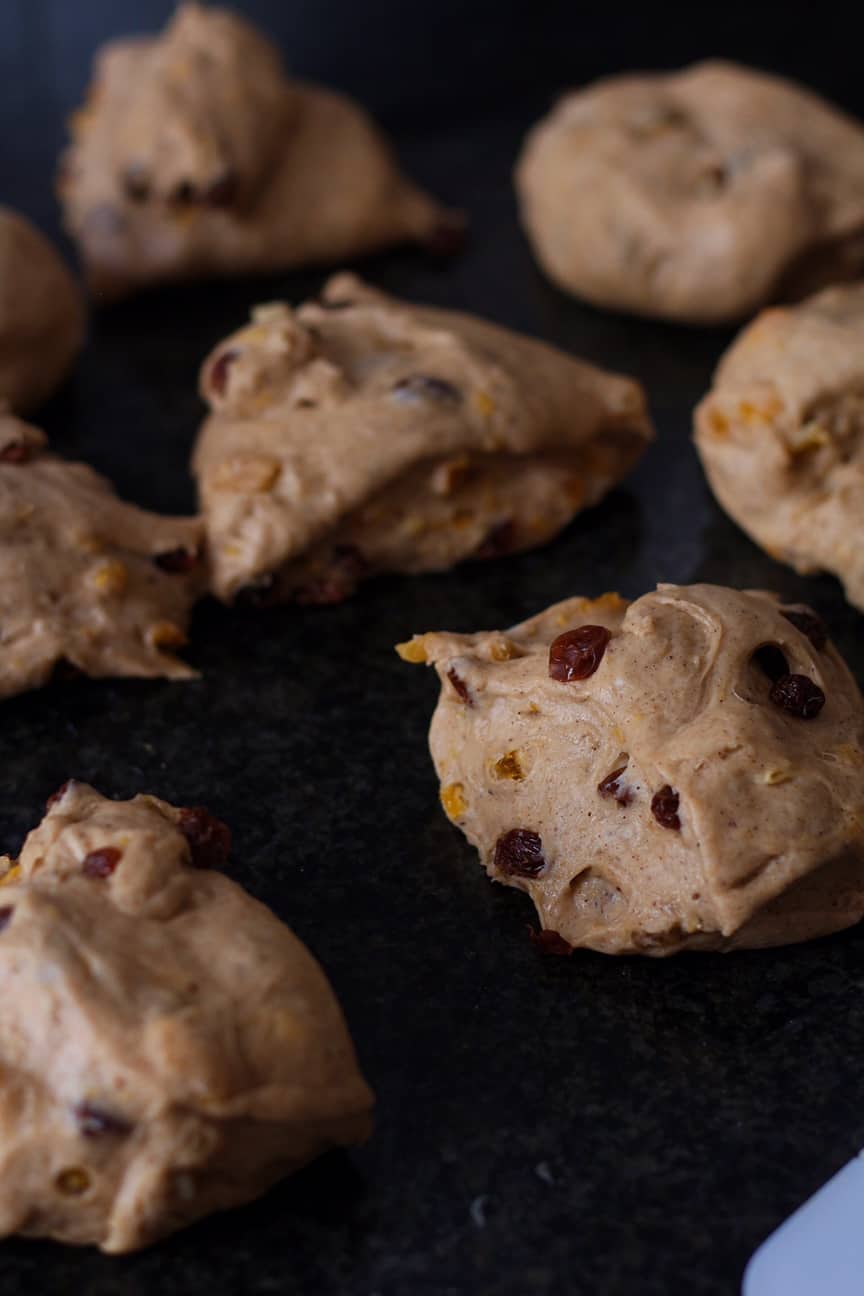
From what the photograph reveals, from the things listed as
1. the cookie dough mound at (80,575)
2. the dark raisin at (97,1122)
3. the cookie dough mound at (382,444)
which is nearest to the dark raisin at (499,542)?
the cookie dough mound at (382,444)

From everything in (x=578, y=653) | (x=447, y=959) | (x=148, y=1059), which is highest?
(x=578, y=653)

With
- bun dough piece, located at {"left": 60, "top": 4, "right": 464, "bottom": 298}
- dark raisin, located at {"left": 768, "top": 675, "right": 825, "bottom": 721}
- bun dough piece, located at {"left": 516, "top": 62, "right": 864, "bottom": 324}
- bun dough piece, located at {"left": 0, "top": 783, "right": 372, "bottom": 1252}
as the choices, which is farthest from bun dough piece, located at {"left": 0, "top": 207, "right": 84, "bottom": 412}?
dark raisin, located at {"left": 768, "top": 675, "right": 825, "bottom": 721}

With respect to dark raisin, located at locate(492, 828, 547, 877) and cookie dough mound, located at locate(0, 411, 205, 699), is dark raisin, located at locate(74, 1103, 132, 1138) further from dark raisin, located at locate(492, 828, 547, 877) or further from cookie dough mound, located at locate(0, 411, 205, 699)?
cookie dough mound, located at locate(0, 411, 205, 699)

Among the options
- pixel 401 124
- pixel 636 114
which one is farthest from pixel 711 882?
pixel 401 124

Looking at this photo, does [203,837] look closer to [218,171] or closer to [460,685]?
[460,685]

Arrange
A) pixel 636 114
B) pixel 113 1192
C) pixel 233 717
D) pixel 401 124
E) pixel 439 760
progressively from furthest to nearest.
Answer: pixel 401 124
pixel 636 114
pixel 233 717
pixel 439 760
pixel 113 1192

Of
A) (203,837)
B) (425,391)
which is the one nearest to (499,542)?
(425,391)

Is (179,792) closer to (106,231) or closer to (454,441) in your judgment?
(454,441)
